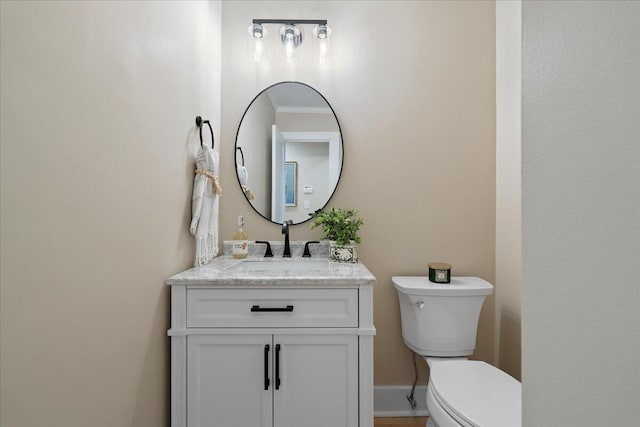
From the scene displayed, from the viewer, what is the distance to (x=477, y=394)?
3.44 ft

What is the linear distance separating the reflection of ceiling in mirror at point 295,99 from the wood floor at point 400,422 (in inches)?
71.2

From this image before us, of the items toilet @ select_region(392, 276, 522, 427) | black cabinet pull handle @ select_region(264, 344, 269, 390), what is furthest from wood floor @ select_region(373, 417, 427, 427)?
black cabinet pull handle @ select_region(264, 344, 269, 390)

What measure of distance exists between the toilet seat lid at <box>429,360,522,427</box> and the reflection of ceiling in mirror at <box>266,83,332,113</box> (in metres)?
1.48

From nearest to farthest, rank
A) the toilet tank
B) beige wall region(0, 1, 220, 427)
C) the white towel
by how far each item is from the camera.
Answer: beige wall region(0, 1, 220, 427)
the white towel
the toilet tank

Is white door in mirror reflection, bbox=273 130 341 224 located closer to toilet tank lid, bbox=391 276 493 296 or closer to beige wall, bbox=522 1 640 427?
toilet tank lid, bbox=391 276 493 296

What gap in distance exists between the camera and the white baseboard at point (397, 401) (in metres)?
1.68

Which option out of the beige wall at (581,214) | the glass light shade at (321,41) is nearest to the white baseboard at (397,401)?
the beige wall at (581,214)

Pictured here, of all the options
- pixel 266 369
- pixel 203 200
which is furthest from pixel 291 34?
pixel 266 369

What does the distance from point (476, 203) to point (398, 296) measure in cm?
73

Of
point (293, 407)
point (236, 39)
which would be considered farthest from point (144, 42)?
point (293, 407)

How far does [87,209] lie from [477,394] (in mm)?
1368

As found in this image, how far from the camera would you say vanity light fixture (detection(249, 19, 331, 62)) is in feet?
5.67

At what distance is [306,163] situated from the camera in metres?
1.81

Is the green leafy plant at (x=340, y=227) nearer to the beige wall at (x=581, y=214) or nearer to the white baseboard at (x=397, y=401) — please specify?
the white baseboard at (x=397, y=401)
